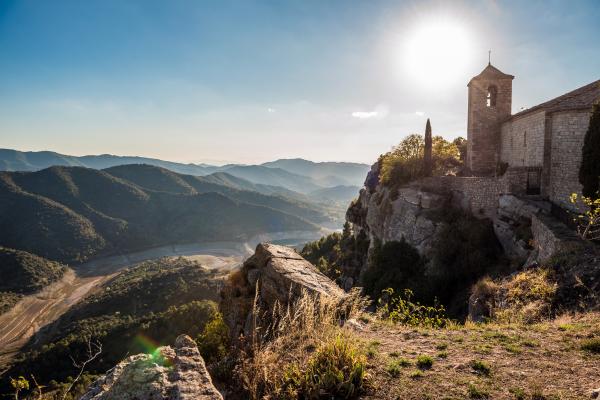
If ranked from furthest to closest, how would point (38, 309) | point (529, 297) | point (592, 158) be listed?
point (38, 309) → point (592, 158) → point (529, 297)

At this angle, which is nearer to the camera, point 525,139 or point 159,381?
point 159,381

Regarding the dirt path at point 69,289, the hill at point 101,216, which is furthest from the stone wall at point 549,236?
the hill at point 101,216

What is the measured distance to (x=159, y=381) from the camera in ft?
11.8

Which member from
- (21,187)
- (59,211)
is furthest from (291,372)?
(21,187)

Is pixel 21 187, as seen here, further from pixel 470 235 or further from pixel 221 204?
pixel 470 235

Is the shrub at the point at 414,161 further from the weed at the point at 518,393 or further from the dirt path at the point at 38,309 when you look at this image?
Answer: the dirt path at the point at 38,309

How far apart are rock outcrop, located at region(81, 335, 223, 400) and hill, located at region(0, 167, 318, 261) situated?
148 meters

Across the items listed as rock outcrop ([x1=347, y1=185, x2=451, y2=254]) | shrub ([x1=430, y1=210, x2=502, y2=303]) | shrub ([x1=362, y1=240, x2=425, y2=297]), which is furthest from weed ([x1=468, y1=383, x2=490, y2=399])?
rock outcrop ([x1=347, y1=185, x2=451, y2=254])

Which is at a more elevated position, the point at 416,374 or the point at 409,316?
the point at 416,374

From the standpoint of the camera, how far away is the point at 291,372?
4016mm

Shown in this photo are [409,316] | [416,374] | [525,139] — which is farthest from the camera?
[525,139]

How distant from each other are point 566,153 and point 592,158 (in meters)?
2.93

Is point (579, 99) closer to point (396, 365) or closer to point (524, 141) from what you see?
point (524, 141)

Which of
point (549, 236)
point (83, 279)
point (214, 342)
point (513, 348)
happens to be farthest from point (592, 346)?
point (83, 279)
